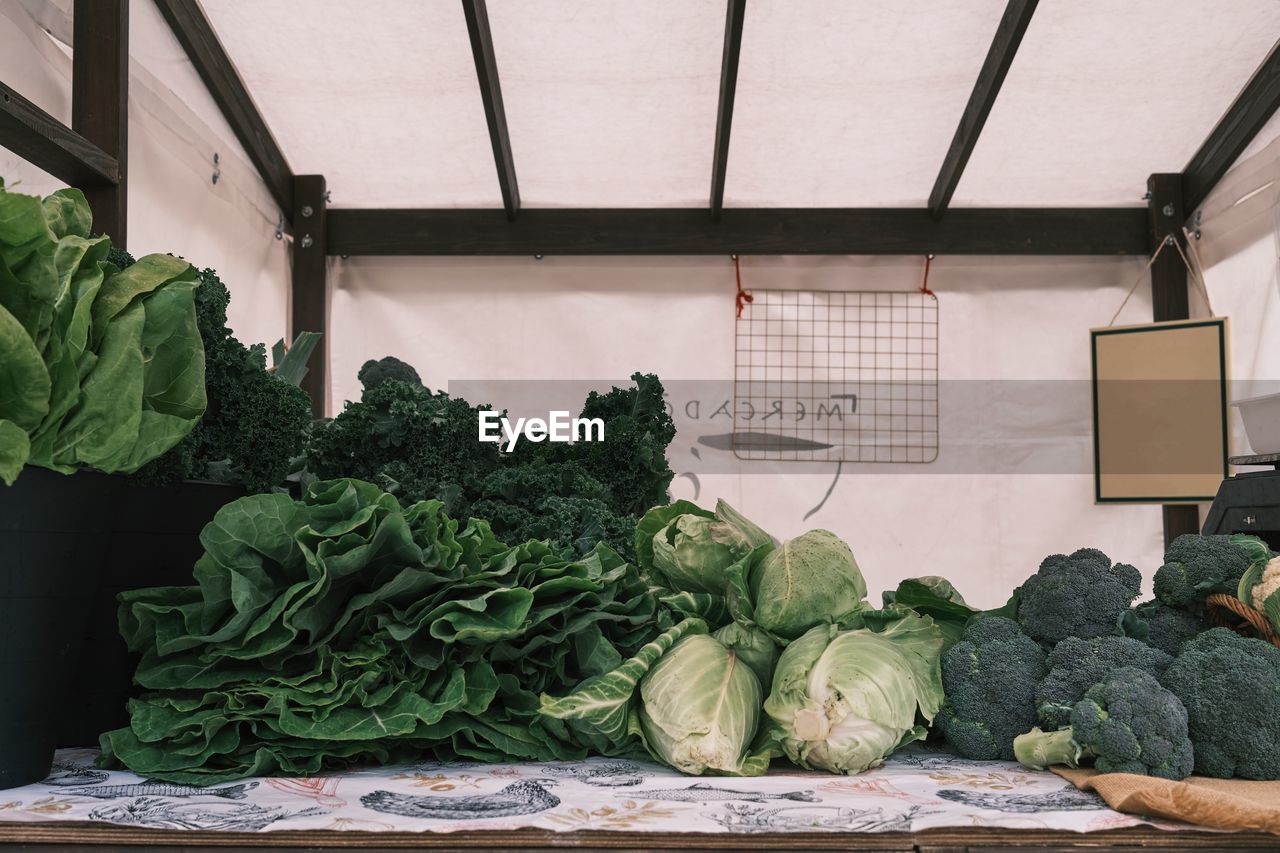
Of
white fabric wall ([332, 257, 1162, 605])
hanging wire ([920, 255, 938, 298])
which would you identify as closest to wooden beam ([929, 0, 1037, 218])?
hanging wire ([920, 255, 938, 298])

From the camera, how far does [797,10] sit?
341 cm

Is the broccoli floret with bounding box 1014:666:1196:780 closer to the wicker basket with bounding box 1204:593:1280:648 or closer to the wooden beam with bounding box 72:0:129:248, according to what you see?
the wicker basket with bounding box 1204:593:1280:648

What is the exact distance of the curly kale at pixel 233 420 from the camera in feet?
4.25

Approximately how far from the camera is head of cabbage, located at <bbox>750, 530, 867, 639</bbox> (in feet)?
4.33

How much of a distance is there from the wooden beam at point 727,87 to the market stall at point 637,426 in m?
0.03

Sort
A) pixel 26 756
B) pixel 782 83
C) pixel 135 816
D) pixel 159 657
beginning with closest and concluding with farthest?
pixel 135 816, pixel 26 756, pixel 159 657, pixel 782 83

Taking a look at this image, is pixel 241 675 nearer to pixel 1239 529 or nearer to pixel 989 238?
pixel 1239 529

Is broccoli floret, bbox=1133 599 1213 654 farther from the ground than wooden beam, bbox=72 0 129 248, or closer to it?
closer to it

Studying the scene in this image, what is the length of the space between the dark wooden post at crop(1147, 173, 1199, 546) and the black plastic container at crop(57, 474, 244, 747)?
4.13 meters

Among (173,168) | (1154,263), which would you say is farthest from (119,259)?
(1154,263)

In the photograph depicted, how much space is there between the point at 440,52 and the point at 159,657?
2.96m

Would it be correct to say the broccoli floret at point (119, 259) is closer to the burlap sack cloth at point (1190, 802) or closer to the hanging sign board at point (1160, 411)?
the burlap sack cloth at point (1190, 802)

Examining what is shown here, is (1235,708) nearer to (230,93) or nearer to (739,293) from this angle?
(739,293)

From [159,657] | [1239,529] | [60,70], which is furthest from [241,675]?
[60,70]
